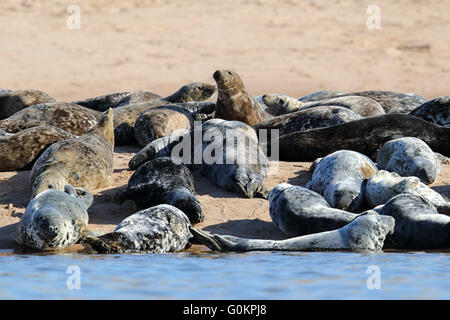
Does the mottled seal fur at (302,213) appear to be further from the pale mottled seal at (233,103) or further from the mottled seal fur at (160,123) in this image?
the pale mottled seal at (233,103)

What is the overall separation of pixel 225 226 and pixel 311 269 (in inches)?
76.1

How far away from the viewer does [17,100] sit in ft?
42.1

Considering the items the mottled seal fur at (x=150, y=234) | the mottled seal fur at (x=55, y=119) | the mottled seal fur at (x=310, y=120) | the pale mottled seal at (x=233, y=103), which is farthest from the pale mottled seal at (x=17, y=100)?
the mottled seal fur at (x=150, y=234)

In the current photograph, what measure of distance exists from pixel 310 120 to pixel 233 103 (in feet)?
4.24

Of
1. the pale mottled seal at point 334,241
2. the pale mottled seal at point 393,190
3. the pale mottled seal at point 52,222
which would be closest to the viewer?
the pale mottled seal at point 334,241

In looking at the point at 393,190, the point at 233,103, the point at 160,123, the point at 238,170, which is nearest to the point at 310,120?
the point at 233,103

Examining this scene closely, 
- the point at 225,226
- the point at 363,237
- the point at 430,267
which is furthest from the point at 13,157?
the point at 430,267

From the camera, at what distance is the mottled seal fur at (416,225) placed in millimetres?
6086

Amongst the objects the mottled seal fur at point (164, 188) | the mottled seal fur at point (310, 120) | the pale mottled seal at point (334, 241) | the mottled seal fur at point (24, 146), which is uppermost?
the mottled seal fur at point (310, 120)

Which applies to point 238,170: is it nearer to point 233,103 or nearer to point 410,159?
point 410,159

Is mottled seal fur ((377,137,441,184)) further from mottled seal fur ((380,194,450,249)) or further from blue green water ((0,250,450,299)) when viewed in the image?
blue green water ((0,250,450,299))

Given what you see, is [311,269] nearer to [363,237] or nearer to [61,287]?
[363,237]

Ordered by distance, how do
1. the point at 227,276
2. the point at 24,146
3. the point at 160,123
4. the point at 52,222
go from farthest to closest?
1. the point at 160,123
2. the point at 24,146
3. the point at 52,222
4. the point at 227,276

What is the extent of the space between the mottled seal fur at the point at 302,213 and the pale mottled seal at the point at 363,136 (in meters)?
2.20
